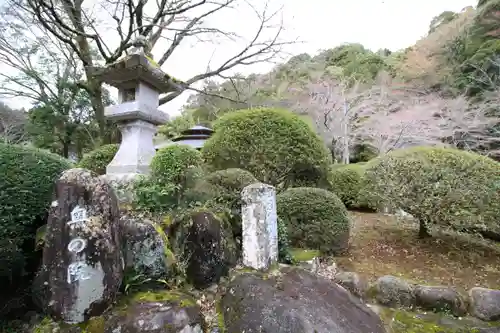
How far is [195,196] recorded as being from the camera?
3469 millimetres

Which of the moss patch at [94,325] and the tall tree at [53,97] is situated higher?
the tall tree at [53,97]

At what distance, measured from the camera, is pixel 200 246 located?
2803 millimetres

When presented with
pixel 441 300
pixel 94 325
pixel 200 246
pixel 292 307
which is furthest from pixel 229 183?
pixel 441 300

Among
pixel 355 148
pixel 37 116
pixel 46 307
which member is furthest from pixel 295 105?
pixel 46 307

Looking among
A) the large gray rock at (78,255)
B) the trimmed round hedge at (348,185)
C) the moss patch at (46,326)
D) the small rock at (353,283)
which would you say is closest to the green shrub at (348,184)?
the trimmed round hedge at (348,185)

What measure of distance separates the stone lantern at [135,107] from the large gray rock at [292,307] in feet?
7.52

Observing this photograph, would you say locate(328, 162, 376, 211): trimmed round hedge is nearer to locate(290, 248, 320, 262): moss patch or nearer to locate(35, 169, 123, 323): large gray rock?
locate(290, 248, 320, 262): moss patch

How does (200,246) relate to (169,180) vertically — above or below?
below

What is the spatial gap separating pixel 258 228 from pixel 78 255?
5.33 feet

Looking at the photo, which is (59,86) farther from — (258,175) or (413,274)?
(413,274)

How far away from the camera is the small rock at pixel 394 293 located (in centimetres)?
319

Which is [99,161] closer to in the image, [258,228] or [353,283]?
[258,228]

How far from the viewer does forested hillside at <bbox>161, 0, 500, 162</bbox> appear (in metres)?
11.6

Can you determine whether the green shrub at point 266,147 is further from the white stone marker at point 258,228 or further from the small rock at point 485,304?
the small rock at point 485,304
